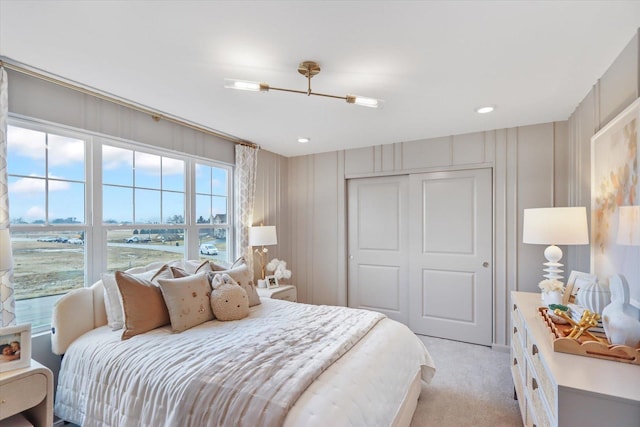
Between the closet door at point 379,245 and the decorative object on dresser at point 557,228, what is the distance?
1.76 metres

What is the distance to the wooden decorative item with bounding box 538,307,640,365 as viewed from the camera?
4.28 feet

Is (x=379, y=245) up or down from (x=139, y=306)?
up

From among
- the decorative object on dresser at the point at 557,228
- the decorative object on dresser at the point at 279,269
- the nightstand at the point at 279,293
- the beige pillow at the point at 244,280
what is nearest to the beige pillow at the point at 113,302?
the beige pillow at the point at 244,280

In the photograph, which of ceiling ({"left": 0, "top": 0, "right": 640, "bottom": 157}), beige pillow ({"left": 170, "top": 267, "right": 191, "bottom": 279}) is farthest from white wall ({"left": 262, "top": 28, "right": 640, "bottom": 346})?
beige pillow ({"left": 170, "top": 267, "right": 191, "bottom": 279})

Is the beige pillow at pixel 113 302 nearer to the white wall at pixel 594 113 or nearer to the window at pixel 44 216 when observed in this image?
the window at pixel 44 216

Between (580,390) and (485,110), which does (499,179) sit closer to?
(485,110)

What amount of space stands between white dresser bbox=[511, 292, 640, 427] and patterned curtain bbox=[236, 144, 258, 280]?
9.97 ft

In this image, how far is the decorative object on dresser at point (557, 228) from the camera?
2205mm

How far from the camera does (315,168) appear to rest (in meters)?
4.61

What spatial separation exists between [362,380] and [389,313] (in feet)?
8.68

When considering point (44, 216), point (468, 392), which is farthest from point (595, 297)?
point (44, 216)

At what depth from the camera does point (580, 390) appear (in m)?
1.12

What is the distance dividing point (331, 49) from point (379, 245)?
2.83 meters

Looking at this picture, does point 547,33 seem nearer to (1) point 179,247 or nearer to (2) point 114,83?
(2) point 114,83
